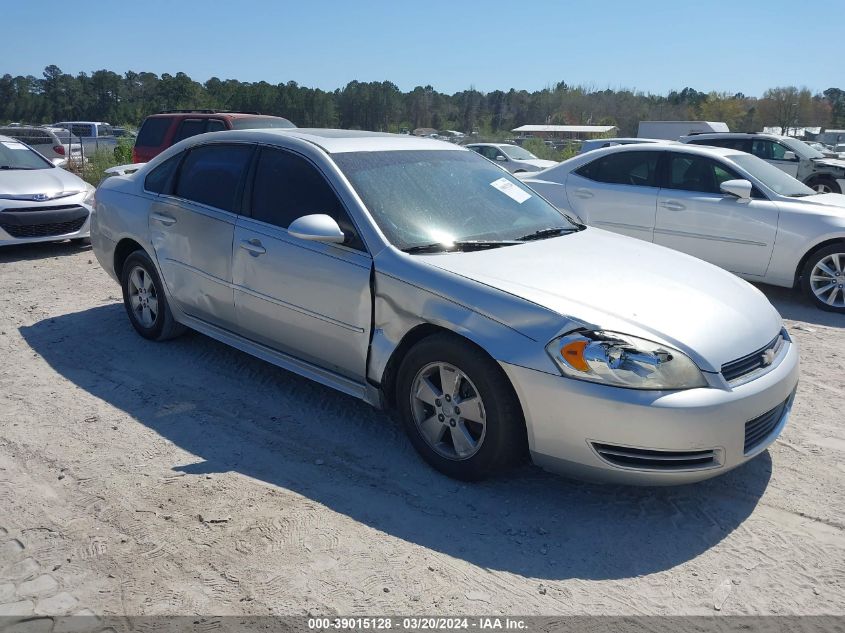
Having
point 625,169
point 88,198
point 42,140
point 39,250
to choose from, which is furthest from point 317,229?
point 42,140

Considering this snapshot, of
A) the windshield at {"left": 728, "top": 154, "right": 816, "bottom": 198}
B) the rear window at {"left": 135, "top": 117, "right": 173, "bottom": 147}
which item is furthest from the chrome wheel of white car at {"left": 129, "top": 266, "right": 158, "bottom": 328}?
the rear window at {"left": 135, "top": 117, "right": 173, "bottom": 147}

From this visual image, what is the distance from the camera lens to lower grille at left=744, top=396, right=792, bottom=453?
3.33m

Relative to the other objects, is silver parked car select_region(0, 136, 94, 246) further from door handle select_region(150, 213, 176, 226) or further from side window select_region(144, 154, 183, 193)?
door handle select_region(150, 213, 176, 226)

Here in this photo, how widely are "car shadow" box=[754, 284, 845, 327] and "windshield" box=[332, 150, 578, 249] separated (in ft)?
11.4

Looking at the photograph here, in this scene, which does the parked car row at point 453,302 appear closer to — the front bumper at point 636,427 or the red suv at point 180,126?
the front bumper at point 636,427

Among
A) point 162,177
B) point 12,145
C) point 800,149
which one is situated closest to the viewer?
point 162,177

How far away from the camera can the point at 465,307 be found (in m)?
3.46

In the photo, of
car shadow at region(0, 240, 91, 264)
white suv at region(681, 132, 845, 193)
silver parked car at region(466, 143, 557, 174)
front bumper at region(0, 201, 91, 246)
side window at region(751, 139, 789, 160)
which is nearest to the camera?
front bumper at region(0, 201, 91, 246)

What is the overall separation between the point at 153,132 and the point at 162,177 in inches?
309

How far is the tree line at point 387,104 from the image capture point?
197 ft

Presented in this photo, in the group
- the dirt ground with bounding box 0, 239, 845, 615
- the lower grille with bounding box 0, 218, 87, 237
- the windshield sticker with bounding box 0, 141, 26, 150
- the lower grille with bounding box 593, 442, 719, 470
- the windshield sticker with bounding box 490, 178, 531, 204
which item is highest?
the windshield sticker with bounding box 490, 178, 531, 204

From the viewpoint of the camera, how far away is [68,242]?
10.1m

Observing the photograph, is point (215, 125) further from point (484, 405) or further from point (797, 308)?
point (484, 405)

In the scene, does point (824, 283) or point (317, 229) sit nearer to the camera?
point (317, 229)
